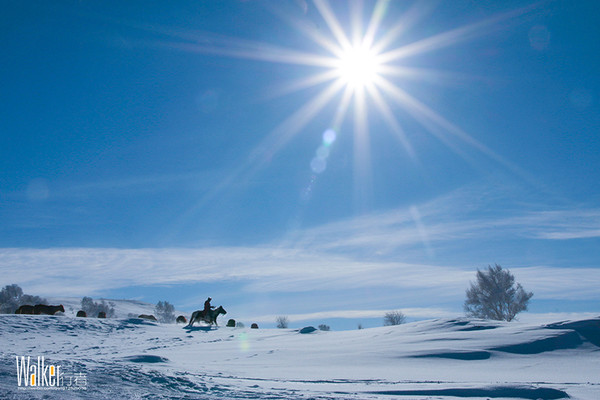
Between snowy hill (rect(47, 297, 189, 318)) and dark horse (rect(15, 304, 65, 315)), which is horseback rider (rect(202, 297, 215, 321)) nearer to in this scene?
dark horse (rect(15, 304, 65, 315))

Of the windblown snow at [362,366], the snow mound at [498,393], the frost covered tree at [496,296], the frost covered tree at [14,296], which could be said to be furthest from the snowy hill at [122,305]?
the snow mound at [498,393]

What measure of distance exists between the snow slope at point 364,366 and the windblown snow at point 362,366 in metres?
0.02

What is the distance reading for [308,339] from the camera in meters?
15.2

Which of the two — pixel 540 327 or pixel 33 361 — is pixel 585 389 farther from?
pixel 33 361

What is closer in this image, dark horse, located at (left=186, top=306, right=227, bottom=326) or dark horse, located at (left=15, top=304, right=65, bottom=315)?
dark horse, located at (left=15, top=304, right=65, bottom=315)

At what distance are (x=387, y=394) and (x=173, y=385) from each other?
2983mm

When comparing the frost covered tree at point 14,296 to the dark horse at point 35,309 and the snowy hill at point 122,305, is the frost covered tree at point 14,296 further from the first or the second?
the dark horse at point 35,309

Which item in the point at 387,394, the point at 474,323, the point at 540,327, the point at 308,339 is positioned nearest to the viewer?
the point at 387,394

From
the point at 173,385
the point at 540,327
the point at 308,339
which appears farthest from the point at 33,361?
the point at 540,327

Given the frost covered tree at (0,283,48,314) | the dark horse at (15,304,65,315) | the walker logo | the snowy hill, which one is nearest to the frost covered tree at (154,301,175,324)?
the snowy hill

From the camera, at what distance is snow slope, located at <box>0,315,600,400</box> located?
5.39 m

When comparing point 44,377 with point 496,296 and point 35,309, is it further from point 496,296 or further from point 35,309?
point 496,296

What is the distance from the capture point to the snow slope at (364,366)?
5.39 meters

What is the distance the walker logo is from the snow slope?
0.09 metres
